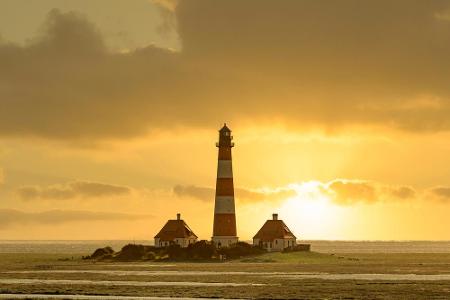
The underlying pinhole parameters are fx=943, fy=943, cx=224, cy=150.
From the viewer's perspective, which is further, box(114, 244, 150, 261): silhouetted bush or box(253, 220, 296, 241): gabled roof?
box(253, 220, 296, 241): gabled roof

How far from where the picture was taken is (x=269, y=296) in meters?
60.4

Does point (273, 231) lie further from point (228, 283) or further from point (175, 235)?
point (228, 283)

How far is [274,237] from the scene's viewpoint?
12794 cm

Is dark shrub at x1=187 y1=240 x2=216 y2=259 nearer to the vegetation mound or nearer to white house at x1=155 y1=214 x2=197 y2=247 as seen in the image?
the vegetation mound

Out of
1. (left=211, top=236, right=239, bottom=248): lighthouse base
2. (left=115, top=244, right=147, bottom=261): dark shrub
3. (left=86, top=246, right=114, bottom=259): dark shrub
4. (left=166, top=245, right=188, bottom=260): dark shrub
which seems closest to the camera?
(left=211, top=236, right=239, bottom=248): lighthouse base

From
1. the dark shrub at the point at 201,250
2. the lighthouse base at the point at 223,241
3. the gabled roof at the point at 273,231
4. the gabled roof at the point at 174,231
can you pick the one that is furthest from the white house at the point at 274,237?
the dark shrub at the point at 201,250

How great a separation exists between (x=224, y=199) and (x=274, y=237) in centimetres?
1345

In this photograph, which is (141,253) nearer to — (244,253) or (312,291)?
(244,253)

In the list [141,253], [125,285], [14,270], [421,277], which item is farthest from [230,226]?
[125,285]

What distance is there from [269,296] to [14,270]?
41534mm

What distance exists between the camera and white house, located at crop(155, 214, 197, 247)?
424 feet

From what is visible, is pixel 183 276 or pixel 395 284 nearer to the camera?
pixel 395 284

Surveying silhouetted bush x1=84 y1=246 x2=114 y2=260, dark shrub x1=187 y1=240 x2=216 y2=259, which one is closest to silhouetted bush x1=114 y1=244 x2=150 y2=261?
silhouetted bush x1=84 y1=246 x2=114 y2=260

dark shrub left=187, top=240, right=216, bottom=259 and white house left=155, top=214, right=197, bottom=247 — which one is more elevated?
white house left=155, top=214, right=197, bottom=247
